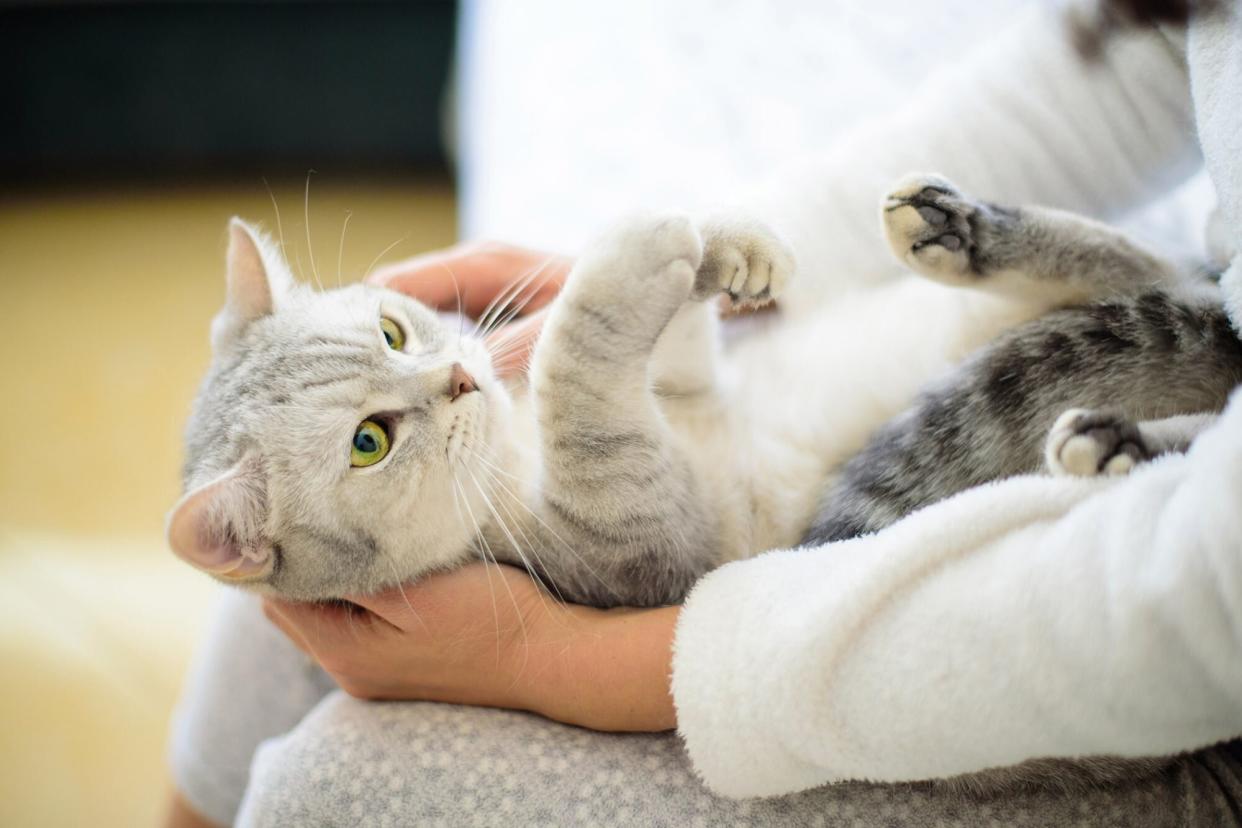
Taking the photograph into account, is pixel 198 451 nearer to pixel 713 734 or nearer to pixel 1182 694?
pixel 713 734

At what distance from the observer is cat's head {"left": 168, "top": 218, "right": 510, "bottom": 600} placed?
0.88m

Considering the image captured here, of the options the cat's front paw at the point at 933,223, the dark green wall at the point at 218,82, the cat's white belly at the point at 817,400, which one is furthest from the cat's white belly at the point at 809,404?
the dark green wall at the point at 218,82

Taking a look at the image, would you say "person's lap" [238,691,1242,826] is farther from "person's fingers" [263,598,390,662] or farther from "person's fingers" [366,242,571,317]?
"person's fingers" [366,242,571,317]

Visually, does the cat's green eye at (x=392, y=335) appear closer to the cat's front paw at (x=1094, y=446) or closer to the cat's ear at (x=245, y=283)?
the cat's ear at (x=245, y=283)

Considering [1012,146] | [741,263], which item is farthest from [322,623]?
[1012,146]

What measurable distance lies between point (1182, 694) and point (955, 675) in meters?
0.14

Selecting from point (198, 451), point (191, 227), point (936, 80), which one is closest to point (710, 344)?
point (936, 80)

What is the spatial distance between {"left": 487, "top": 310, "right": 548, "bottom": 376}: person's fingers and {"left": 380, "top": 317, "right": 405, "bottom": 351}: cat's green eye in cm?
13

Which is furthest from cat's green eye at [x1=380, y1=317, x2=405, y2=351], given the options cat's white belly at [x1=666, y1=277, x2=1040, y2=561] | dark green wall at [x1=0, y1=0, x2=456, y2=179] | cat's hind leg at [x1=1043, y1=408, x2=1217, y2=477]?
dark green wall at [x1=0, y1=0, x2=456, y2=179]

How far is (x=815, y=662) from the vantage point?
64 cm

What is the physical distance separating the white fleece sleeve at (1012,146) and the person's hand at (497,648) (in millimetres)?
523

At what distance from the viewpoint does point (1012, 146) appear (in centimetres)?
110

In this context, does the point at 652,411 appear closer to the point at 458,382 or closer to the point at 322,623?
the point at 458,382

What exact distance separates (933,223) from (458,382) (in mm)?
536
